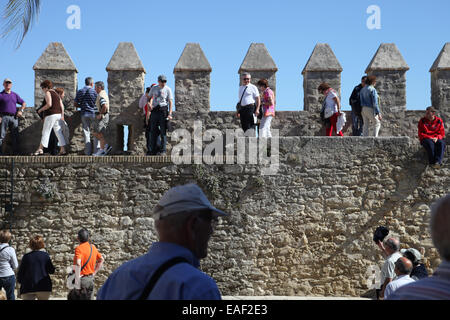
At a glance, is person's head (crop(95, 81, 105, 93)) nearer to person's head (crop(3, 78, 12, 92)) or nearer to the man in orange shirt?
person's head (crop(3, 78, 12, 92))

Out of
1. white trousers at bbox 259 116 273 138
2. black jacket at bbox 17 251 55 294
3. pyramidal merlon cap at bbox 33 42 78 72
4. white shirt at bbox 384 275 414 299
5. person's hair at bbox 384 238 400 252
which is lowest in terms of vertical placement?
black jacket at bbox 17 251 55 294

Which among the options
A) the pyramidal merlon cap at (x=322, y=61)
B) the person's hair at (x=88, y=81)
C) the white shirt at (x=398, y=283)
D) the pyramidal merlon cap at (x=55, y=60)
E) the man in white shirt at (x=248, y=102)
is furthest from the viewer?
the pyramidal merlon cap at (x=322, y=61)

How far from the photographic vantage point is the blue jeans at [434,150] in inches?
394

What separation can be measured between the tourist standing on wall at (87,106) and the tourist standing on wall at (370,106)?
16.5ft

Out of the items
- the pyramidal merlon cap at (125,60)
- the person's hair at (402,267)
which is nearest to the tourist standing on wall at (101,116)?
the pyramidal merlon cap at (125,60)

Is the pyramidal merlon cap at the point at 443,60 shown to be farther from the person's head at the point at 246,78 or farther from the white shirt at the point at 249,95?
the person's head at the point at 246,78

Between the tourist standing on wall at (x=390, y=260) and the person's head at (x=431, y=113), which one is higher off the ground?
the person's head at (x=431, y=113)

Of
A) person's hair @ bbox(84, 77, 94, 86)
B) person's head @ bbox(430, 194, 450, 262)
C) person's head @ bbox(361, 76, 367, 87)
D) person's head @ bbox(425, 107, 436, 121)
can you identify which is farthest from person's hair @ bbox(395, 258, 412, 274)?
person's hair @ bbox(84, 77, 94, 86)

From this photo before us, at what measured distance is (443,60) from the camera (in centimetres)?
1124

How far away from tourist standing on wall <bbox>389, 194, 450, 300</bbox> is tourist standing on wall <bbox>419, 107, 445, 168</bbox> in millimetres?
8095

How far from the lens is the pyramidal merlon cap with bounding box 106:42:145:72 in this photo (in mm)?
11023

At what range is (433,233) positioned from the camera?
240 cm

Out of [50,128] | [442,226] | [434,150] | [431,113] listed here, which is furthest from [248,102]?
[442,226]

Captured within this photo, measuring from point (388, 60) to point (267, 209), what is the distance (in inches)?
156
